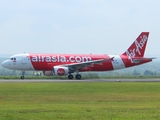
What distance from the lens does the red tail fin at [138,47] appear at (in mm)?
68312

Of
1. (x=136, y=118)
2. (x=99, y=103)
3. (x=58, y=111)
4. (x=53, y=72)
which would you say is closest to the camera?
(x=136, y=118)

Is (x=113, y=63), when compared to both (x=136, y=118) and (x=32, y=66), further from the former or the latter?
(x=136, y=118)

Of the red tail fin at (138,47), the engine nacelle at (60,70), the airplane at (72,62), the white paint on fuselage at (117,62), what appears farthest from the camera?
the red tail fin at (138,47)

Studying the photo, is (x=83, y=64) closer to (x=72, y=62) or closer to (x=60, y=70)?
(x=72, y=62)

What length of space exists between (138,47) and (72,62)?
1061 cm

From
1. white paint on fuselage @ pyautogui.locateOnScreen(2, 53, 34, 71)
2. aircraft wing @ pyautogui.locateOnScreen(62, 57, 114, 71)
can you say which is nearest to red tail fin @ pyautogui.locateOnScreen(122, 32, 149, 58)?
aircraft wing @ pyautogui.locateOnScreen(62, 57, 114, 71)

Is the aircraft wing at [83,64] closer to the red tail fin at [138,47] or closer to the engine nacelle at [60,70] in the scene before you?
the engine nacelle at [60,70]

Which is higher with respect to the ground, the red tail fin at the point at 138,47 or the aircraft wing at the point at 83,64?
the red tail fin at the point at 138,47

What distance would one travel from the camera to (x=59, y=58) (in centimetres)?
6469

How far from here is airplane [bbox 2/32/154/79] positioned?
6341 cm

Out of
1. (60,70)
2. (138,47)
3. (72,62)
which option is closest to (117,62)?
(138,47)

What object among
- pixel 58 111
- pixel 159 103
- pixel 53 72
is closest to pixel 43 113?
pixel 58 111

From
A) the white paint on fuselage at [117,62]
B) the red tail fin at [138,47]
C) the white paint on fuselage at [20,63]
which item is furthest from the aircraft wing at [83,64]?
the white paint on fuselage at [20,63]

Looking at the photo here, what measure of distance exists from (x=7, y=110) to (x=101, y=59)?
4404cm
